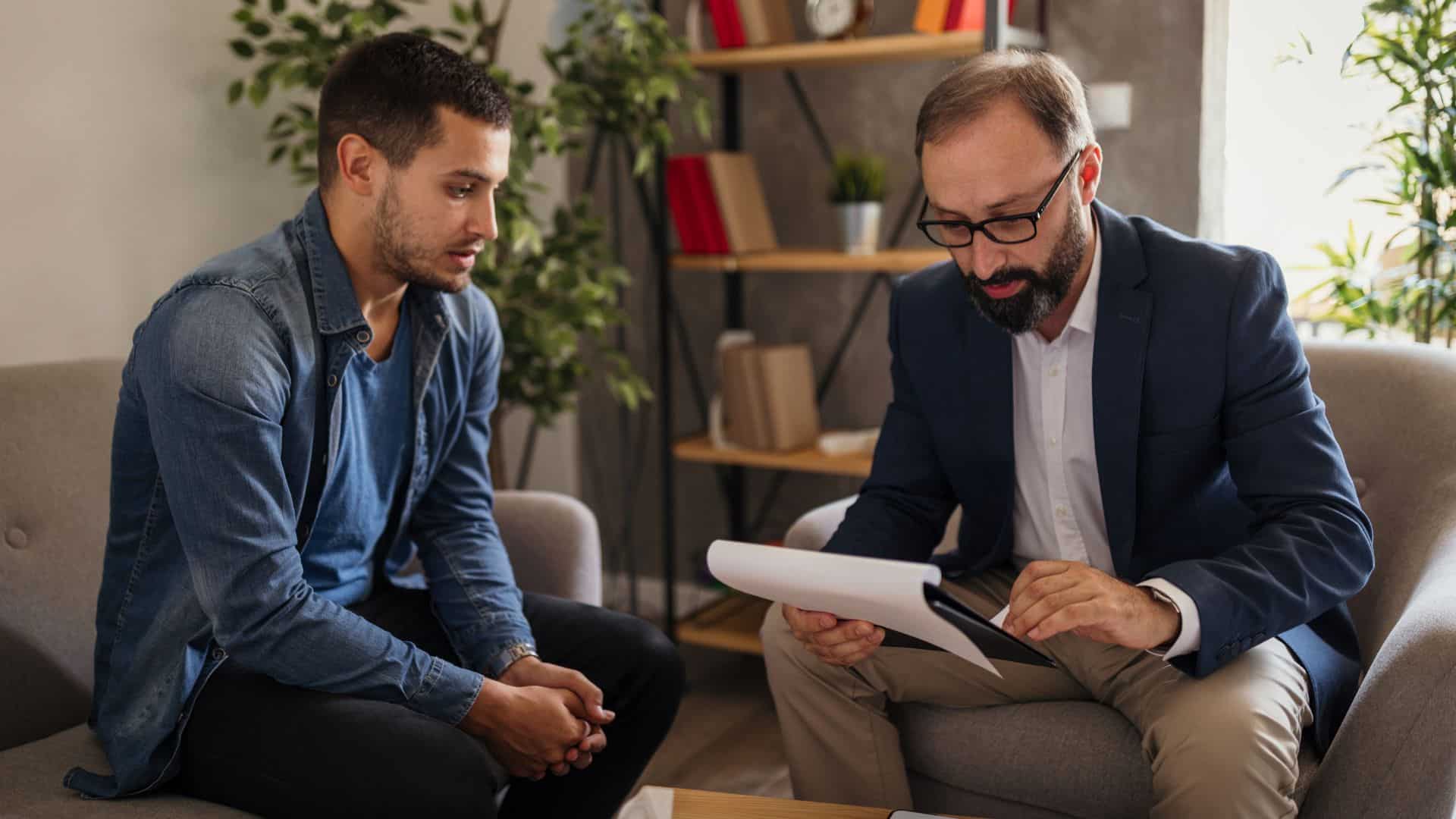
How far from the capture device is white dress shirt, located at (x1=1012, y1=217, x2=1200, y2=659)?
1642 millimetres

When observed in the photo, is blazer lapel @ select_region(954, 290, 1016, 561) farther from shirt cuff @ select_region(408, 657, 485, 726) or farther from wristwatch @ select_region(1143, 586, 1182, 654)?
shirt cuff @ select_region(408, 657, 485, 726)

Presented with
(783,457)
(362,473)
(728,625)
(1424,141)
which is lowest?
(728,625)

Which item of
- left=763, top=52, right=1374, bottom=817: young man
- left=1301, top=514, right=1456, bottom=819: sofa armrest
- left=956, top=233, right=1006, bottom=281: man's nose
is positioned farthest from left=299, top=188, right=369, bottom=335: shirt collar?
left=1301, top=514, right=1456, bottom=819: sofa armrest

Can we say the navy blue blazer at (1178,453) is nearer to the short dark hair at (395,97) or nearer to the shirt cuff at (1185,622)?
the shirt cuff at (1185,622)

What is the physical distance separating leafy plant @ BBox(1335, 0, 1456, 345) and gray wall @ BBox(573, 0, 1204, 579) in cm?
39

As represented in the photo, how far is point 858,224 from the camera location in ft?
9.10

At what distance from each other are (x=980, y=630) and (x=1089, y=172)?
681 mm

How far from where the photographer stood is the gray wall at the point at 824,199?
8.90 ft

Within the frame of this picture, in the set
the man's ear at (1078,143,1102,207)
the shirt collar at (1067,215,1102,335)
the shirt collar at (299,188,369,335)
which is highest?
the man's ear at (1078,143,1102,207)

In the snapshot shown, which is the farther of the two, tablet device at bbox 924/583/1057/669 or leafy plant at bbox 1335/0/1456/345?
leafy plant at bbox 1335/0/1456/345

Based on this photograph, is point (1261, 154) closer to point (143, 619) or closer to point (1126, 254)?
point (1126, 254)

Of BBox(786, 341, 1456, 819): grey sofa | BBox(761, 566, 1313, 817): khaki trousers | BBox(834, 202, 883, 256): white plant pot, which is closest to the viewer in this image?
BBox(786, 341, 1456, 819): grey sofa

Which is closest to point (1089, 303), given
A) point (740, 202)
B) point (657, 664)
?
point (657, 664)

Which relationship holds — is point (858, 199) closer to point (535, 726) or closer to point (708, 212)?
point (708, 212)
